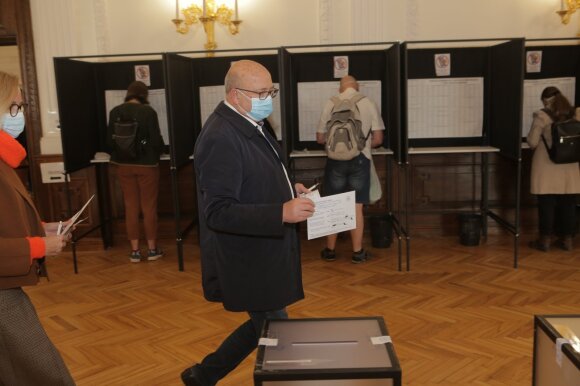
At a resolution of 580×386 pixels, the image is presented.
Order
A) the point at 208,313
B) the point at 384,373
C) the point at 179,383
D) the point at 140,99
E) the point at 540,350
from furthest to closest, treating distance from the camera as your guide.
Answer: the point at 140,99
the point at 208,313
the point at 179,383
the point at 540,350
the point at 384,373

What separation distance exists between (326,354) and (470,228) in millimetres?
3841

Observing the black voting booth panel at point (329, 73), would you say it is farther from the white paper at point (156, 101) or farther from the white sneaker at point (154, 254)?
the white sneaker at point (154, 254)

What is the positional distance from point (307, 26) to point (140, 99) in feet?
5.60

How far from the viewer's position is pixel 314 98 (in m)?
5.50

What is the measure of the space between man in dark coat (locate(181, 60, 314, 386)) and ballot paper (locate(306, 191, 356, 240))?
0.09m

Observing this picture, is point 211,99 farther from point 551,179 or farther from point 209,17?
point 551,179

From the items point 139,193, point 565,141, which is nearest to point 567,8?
point 565,141

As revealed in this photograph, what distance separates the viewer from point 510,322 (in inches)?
141

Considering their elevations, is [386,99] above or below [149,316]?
above

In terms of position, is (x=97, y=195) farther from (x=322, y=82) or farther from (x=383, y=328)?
(x=383, y=328)

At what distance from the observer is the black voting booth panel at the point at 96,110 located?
4.80 m

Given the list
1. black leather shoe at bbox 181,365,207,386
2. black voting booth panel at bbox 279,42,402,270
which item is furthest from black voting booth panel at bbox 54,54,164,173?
black leather shoe at bbox 181,365,207,386

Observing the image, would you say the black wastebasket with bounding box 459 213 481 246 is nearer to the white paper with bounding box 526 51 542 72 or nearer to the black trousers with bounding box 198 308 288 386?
the white paper with bounding box 526 51 542 72

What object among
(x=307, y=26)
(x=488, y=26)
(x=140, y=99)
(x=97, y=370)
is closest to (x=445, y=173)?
(x=488, y=26)
